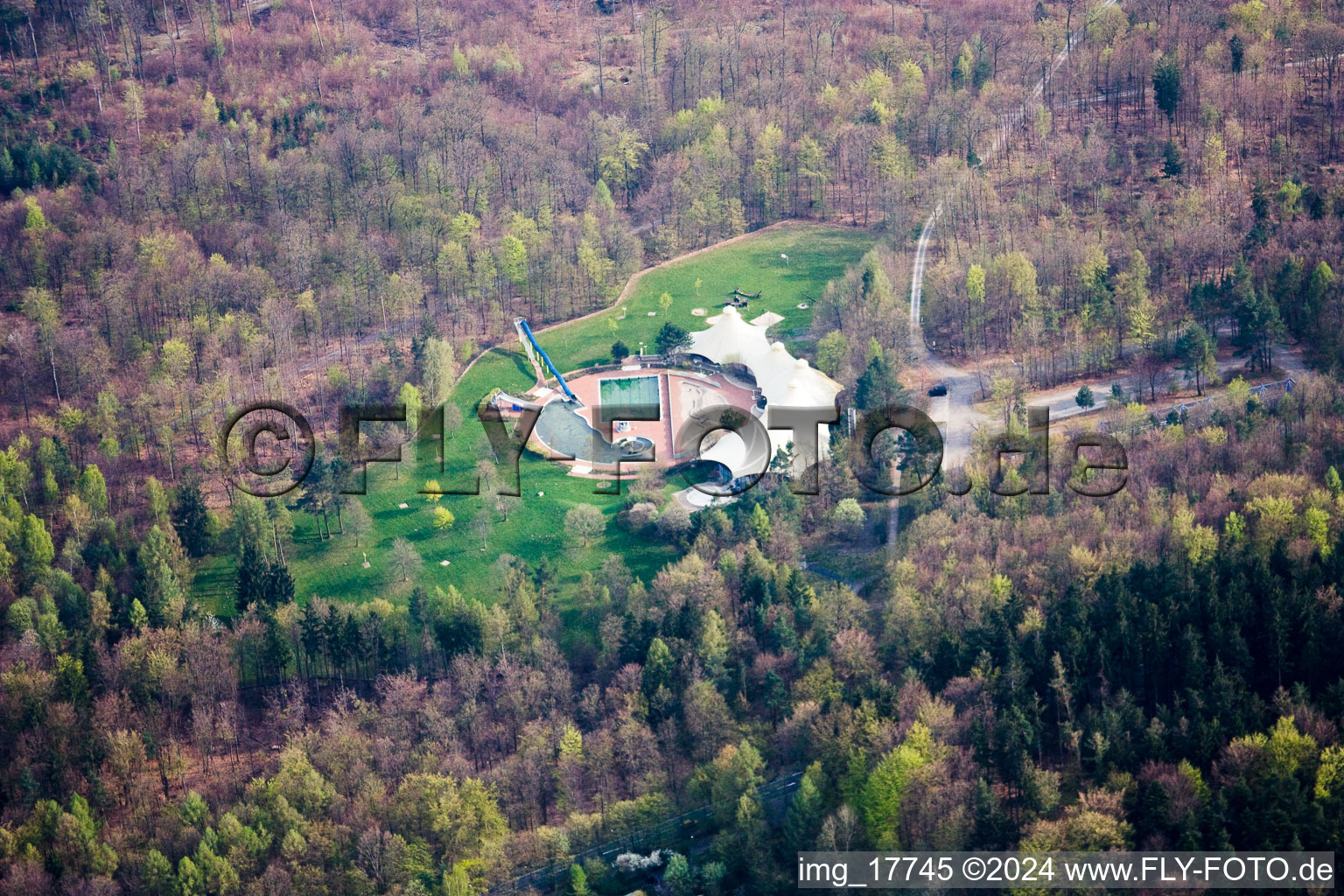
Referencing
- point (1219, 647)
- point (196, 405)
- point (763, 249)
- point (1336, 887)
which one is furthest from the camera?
point (763, 249)

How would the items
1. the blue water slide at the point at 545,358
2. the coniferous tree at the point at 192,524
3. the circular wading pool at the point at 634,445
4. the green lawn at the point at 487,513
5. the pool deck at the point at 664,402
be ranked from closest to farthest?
the green lawn at the point at 487,513, the coniferous tree at the point at 192,524, the pool deck at the point at 664,402, the circular wading pool at the point at 634,445, the blue water slide at the point at 545,358

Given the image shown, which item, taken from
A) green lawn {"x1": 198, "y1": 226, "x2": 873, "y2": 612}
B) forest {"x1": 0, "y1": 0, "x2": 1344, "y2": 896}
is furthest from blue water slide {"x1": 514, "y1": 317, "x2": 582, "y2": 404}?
forest {"x1": 0, "y1": 0, "x2": 1344, "y2": 896}

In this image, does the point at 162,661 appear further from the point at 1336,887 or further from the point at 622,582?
the point at 1336,887

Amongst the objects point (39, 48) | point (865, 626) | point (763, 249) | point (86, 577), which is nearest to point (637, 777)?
point (865, 626)

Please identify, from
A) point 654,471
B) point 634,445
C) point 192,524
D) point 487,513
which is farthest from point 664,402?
point 192,524

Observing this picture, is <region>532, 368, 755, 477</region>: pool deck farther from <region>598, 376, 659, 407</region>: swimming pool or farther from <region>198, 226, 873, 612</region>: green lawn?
<region>198, 226, 873, 612</region>: green lawn

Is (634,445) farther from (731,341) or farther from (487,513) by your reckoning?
(731,341)

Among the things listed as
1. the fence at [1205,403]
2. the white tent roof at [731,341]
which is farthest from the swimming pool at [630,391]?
the fence at [1205,403]

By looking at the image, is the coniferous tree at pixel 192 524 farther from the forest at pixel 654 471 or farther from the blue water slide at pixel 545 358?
the blue water slide at pixel 545 358
